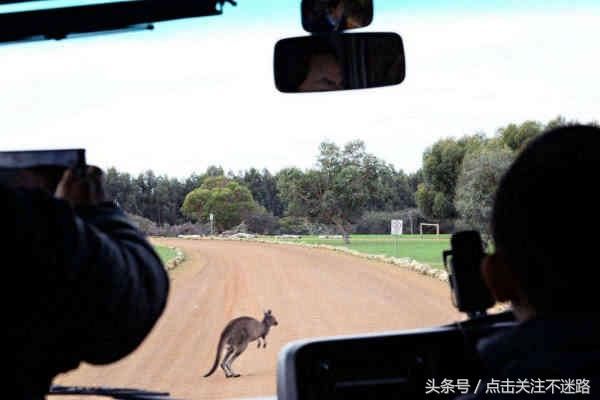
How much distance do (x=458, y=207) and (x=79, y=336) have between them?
2.78 meters

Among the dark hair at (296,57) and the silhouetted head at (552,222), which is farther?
the dark hair at (296,57)

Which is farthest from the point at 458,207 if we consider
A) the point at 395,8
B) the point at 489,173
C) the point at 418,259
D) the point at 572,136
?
the point at 572,136

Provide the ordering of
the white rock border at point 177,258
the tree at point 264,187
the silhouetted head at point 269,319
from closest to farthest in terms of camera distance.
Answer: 1. the white rock border at point 177,258
2. the tree at point 264,187
3. the silhouetted head at point 269,319

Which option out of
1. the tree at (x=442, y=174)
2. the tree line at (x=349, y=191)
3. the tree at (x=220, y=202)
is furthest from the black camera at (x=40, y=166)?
the tree at (x=442, y=174)

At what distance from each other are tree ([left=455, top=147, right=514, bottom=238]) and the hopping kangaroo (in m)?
1.02

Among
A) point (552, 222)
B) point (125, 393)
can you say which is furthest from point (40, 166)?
point (552, 222)

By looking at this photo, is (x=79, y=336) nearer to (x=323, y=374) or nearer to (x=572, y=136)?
(x=572, y=136)

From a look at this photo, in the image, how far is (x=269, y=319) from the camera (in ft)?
13.7

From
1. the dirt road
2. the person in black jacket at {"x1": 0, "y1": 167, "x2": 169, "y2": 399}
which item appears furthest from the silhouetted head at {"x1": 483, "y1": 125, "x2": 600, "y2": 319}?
the dirt road

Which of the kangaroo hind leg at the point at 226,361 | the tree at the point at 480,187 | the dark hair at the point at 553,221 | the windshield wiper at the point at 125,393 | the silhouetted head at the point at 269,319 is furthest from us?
the silhouetted head at the point at 269,319

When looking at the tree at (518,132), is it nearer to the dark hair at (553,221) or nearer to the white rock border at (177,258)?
the white rock border at (177,258)

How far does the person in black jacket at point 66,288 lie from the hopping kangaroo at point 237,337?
271 cm

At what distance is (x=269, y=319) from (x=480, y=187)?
1175 millimetres

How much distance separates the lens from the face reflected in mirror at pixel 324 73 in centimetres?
265
